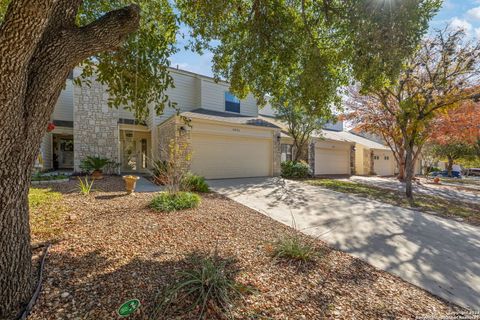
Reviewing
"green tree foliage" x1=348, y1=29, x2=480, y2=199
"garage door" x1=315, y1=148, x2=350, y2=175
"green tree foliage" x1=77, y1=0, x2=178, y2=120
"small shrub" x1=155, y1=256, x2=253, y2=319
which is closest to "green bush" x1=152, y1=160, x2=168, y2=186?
"green tree foliage" x1=77, y1=0, x2=178, y2=120

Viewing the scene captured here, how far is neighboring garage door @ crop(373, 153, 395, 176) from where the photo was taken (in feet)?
70.3

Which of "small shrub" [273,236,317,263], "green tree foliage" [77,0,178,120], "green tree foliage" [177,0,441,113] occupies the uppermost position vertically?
"green tree foliage" [177,0,441,113]

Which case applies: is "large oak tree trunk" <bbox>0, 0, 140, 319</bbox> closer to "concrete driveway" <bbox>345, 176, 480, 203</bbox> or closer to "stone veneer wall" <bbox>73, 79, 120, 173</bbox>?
"stone veneer wall" <bbox>73, 79, 120, 173</bbox>

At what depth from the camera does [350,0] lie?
438 centimetres

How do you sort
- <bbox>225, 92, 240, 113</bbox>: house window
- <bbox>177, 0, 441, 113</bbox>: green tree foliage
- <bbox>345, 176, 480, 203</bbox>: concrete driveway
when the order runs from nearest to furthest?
1. <bbox>177, 0, 441, 113</bbox>: green tree foliage
2. <bbox>345, 176, 480, 203</bbox>: concrete driveway
3. <bbox>225, 92, 240, 113</bbox>: house window

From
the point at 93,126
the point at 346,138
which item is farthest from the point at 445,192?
the point at 93,126

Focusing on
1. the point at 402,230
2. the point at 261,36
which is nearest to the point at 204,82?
the point at 261,36

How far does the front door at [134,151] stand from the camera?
14.3 meters

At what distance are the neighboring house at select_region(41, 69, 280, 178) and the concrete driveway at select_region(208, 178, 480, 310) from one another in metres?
4.46

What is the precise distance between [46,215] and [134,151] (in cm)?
1070

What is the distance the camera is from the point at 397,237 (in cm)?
452

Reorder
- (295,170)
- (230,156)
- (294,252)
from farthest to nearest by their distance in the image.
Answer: (295,170)
(230,156)
(294,252)

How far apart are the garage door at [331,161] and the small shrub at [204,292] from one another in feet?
51.5

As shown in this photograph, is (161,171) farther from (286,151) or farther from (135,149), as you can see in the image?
(286,151)
